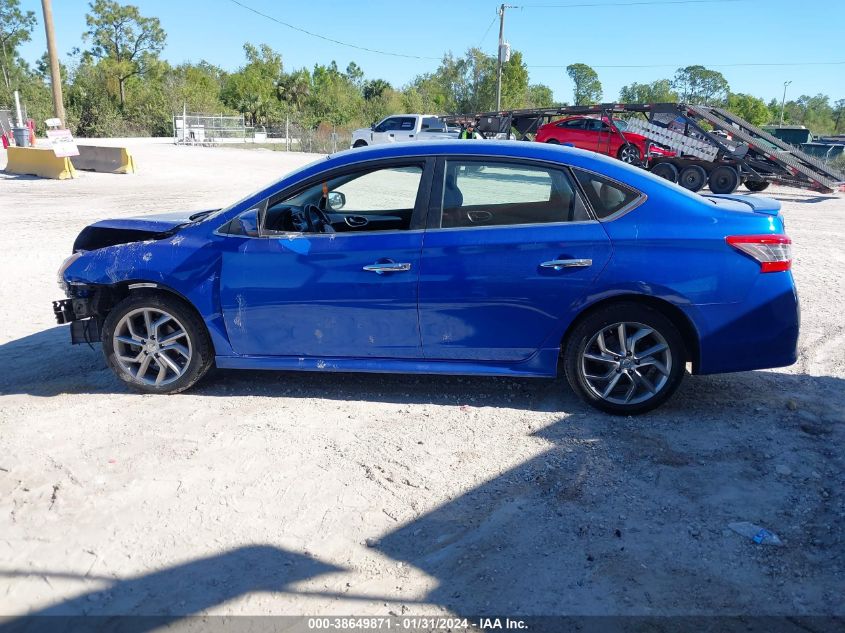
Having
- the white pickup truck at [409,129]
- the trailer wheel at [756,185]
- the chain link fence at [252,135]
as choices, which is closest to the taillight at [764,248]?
the trailer wheel at [756,185]

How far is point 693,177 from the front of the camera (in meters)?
19.7

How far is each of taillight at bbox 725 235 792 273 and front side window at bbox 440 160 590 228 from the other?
916 mm

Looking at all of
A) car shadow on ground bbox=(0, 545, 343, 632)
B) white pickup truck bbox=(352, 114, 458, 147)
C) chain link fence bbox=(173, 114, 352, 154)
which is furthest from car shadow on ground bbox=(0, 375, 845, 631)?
chain link fence bbox=(173, 114, 352, 154)

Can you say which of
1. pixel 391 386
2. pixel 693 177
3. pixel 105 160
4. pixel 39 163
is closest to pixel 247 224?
pixel 391 386

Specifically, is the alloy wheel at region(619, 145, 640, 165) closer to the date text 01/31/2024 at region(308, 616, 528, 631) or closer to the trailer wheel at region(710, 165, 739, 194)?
the trailer wheel at region(710, 165, 739, 194)

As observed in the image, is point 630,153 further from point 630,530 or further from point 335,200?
point 630,530

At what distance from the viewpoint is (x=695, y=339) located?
14.2 feet

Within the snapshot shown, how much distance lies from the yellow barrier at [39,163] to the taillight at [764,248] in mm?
20727

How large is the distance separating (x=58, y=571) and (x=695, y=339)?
3649 millimetres

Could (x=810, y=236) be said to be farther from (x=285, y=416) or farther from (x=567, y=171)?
(x=285, y=416)

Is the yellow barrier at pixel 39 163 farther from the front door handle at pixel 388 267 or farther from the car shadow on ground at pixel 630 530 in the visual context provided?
the car shadow on ground at pixel 630 530

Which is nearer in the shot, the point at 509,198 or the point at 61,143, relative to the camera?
the point at 509,198

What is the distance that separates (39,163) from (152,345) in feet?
62.9

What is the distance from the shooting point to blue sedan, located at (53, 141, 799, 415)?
4227mm
